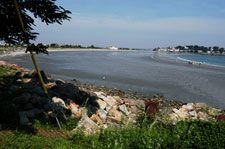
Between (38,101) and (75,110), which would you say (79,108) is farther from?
(38,101)

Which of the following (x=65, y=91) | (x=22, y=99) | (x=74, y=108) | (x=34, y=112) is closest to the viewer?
(x=34, y=112)

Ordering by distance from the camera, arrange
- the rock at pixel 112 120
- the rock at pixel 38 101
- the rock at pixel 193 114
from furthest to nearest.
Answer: the rock at pixel 193 114
the rock at pixel 112 120
the rock at pixel 38 101

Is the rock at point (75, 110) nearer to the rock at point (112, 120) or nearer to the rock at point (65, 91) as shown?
the rock at point (65, 91)

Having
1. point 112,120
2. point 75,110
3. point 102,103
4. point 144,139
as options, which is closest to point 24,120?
point 75,110

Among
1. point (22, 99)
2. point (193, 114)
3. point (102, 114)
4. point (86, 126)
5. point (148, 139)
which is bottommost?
point (193, 114)

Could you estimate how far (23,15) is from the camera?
18.6 feet

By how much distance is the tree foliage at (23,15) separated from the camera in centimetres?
531

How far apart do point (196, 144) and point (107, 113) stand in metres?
4.51

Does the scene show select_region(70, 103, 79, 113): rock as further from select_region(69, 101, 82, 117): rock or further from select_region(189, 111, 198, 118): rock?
select_region(189, 111, 198, 118): rock

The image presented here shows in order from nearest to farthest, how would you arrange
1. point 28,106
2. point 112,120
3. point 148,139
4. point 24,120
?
point 148,139 → point 24,120 → point 28,106 → point 112,120

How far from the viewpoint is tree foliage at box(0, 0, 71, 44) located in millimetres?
5312

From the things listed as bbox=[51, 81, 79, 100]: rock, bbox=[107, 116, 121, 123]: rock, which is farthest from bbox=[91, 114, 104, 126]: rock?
bbox=[51, 81, 79, 100]: rock

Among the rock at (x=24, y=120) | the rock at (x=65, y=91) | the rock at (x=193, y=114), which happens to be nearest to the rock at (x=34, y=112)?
the rock at (x=24, y=120)

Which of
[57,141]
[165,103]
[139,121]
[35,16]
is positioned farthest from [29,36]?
[165,103]
